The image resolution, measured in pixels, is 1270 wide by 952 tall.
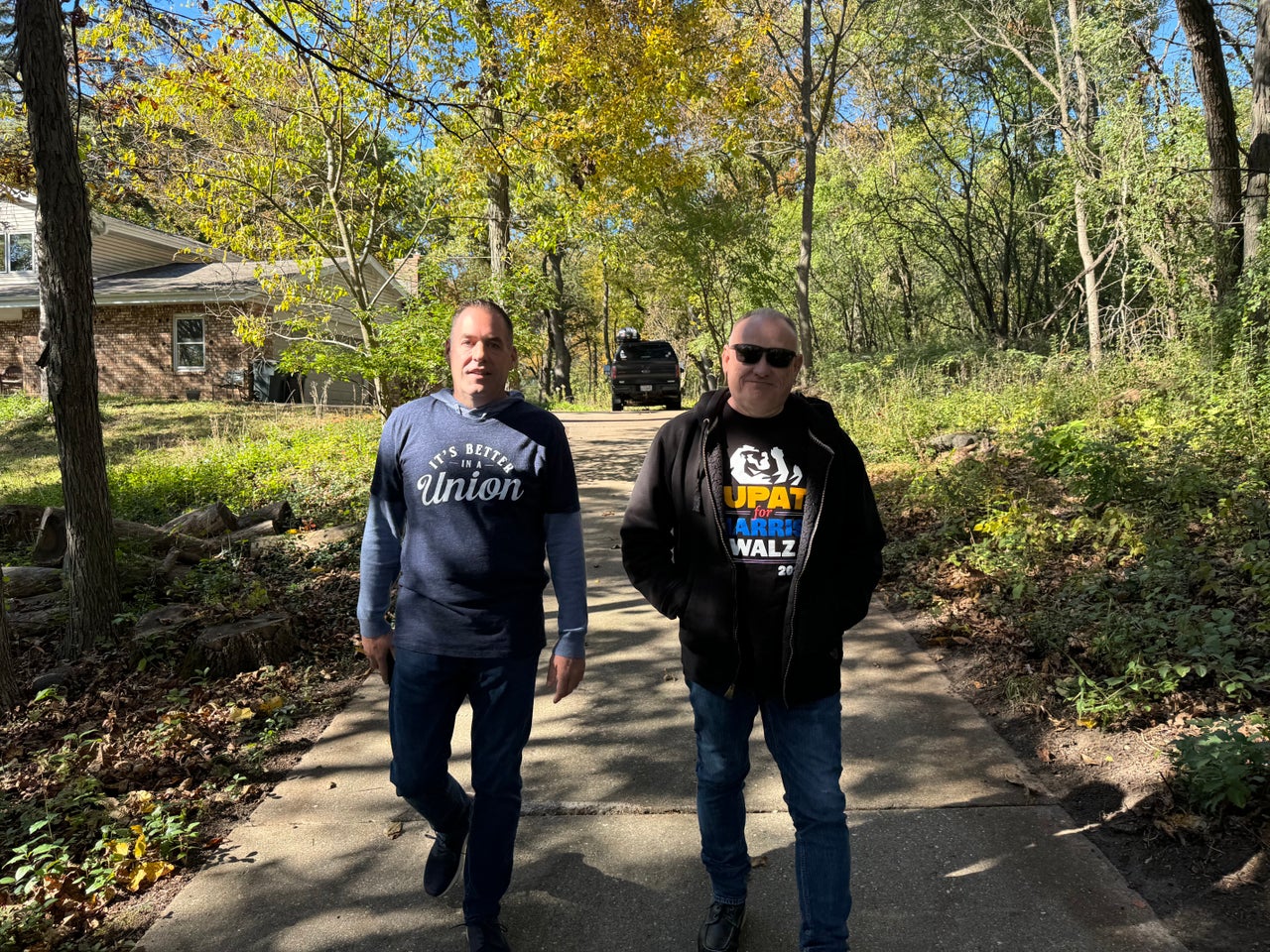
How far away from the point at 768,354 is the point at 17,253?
98.3ft

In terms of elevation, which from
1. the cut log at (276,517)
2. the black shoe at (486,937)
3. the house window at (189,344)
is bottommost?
the black shoe at (486,937)

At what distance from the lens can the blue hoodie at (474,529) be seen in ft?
8.56

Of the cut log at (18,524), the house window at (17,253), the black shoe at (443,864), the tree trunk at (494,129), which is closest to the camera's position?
the black shoe at (443,864)

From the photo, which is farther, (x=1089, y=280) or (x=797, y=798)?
(x=1089, y=280)

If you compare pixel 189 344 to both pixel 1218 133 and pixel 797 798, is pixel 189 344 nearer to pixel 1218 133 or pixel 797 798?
pixel 1218 133

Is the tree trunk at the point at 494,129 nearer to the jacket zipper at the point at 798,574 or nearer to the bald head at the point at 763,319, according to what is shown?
the bald head at the point at 763,319

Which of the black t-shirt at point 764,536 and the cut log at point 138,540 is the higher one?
the black t-shirt at point 764,536

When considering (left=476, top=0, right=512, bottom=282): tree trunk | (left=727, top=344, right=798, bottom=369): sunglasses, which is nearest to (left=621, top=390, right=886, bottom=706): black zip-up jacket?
(left=727, top=344, right=798, bottom=369): sunglasses

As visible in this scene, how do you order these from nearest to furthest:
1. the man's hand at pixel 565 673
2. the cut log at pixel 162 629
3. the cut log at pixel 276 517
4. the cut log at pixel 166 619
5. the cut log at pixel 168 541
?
the man's hand at pixel 565 673 → the cut log at pixel 162 629 → the cut log at pixel 166 619 → the cut log at pixel 168 541 → the cut log at pixel 276 517

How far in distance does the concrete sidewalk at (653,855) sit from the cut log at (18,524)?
589 cm

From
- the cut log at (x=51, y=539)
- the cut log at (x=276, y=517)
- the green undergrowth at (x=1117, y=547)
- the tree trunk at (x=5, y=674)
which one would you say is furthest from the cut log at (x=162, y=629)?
the green undergrowth at (x=1117, y=547)

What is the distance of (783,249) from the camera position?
2778 centimetres

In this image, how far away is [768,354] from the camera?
8.10 ft

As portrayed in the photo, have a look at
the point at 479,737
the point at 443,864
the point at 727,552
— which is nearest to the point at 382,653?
the point at 479,737
